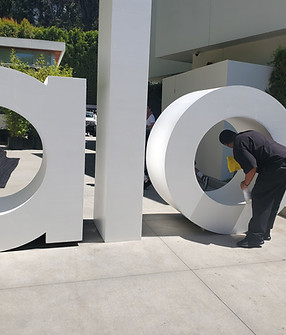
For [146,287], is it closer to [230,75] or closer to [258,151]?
[258,151]

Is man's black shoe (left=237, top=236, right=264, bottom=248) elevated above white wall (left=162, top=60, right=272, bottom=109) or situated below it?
below

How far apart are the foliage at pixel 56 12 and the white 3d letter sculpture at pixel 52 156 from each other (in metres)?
42.8

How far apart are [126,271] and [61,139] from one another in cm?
171

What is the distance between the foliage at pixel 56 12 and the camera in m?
42.8

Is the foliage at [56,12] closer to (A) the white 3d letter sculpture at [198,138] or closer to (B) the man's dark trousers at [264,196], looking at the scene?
(A) the white 3d letter sculpture at [198,138]

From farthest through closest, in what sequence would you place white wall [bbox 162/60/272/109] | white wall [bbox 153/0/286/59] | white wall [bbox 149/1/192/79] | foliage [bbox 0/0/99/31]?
foliage [bbox 0/0/99/31] → white wall [bbox 149/1/192/79] → white wall [bbox 153/0/286/59] → white wall [bbox 162/60/272/109]

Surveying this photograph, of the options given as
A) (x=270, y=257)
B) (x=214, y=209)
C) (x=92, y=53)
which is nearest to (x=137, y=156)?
(x=214, y=209)

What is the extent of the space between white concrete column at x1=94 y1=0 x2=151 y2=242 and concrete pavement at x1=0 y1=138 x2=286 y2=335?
44cm

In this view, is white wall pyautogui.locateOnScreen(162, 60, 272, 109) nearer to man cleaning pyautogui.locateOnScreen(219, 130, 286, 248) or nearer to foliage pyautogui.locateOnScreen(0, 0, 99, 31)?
man cleaning pyautogui.locateOnScreen(219, 130, 286, 248)

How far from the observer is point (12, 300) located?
3.22 meters

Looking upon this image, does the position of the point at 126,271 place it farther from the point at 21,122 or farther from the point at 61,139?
the point at 21,122

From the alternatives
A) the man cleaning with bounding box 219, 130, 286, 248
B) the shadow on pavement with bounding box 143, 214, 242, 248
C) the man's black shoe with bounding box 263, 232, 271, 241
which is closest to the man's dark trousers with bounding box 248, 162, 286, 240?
the man cleaning with bounding box 219, 130, 286, 248

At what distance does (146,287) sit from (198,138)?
2.21m

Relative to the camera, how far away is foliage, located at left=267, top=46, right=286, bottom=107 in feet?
30.2
